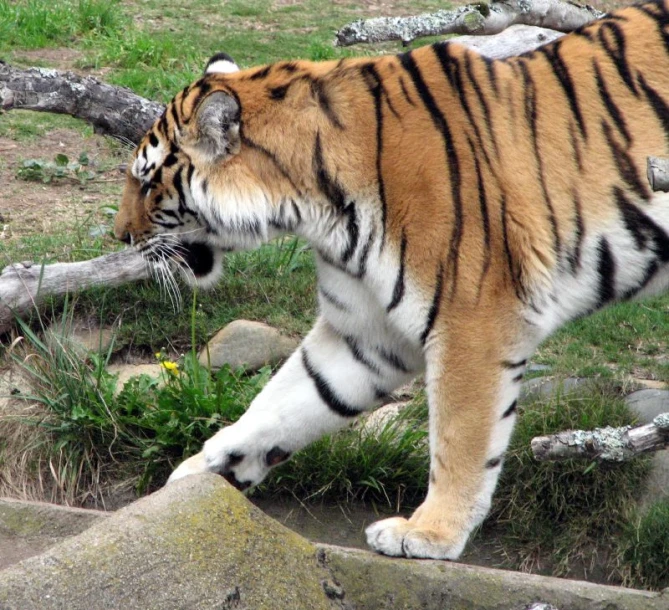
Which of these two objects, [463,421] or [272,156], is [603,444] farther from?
[272,156]

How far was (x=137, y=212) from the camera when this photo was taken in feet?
13.3

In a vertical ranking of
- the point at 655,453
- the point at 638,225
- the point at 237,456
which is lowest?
the point at 655,453

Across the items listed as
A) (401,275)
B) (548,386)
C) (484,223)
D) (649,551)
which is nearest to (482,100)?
(484,223)

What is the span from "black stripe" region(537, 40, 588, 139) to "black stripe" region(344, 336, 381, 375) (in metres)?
1.08

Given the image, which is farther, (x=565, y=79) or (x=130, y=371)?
(x=130, y=371)

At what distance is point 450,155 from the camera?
3656 mm

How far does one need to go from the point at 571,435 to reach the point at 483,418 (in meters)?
0.46

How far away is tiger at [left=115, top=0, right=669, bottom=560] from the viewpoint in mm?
3529

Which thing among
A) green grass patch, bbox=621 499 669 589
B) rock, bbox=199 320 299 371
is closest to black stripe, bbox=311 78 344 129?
rock, bbox=199 320 299 371

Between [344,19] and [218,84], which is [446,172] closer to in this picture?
[218,84]

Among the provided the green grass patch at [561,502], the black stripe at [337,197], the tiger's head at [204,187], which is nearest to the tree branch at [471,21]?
the tiger's head at [204,187]

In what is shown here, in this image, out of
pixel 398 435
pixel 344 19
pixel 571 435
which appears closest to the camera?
pixel 571 435

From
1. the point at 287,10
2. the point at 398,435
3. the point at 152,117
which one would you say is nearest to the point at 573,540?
the point at 398,435

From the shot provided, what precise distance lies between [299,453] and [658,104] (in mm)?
1884
